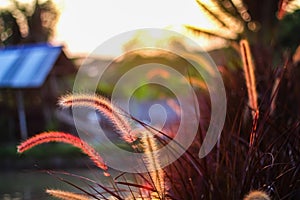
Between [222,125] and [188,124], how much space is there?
0.51 metres

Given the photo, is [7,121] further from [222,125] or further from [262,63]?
[222,125]

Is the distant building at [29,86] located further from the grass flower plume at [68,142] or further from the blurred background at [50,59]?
the grass flower plume at [68,142]

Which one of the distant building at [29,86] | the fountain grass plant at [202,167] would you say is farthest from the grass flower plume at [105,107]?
the distant building at [29,86]

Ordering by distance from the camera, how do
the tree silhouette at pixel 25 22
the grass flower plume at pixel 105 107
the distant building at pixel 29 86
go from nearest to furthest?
the grass flower plume at pixel 105 107
the distant building at pixel 29 86
the tree silhouette at pixel 25 22

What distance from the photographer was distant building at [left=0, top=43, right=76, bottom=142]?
14.6 metres

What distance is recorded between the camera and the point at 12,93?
15.6 meters

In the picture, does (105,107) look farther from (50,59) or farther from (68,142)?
(50,59)

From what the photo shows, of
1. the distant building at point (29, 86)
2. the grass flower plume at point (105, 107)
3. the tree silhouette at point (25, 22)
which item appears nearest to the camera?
the grass flower plume at point (105, 107)

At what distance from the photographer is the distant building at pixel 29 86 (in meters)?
14.6

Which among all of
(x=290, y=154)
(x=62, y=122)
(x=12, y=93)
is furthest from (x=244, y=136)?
(x=12, y=93)

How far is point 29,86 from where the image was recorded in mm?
14359

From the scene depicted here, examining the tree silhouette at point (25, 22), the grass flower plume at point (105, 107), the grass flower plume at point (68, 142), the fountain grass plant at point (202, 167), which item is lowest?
the tree silhouette at point (25, 22)

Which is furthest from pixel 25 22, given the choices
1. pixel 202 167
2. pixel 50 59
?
pixel 202 167

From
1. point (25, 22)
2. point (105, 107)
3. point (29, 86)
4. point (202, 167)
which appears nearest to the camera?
point (105, 107)
